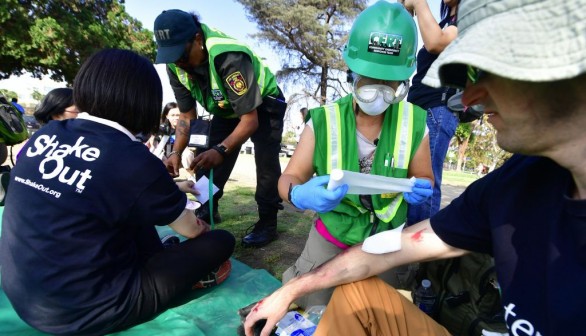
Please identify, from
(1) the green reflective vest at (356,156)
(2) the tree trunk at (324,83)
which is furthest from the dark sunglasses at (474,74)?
(2) the tree trunk at (324,83)

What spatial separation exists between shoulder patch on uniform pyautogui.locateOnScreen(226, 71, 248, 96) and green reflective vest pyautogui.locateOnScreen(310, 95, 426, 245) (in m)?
0.87

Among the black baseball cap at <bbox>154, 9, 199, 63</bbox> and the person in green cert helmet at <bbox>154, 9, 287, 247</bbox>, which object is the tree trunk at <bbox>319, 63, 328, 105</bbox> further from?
the black baseball cap at <bbox>154, 9, 199, 63</bbox>

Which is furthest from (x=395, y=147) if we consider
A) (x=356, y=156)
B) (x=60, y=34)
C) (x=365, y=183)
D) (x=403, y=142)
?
(x=60, y=34)

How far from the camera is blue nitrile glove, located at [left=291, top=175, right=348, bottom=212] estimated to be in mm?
1343

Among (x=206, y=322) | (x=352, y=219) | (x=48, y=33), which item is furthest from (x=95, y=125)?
(x=48, y=33)

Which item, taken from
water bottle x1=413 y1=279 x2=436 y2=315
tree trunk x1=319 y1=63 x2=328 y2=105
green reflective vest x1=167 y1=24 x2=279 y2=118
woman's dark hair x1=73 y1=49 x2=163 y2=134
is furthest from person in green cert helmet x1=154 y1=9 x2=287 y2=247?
tree trunk x1=319 y1=63 x2=328 y2=105

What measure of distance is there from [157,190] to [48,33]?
1440cm

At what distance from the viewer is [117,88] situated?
58.3 inches

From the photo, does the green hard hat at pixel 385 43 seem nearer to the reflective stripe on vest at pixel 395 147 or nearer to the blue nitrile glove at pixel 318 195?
the reflective stripe on vest at pixel 395 147

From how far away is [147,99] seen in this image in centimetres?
157

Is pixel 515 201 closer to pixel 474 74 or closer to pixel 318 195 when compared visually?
pixel 474 74

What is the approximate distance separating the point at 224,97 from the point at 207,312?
1547 millimetres

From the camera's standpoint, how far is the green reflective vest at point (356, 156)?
1.70 meters

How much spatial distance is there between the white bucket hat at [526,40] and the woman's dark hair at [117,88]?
1370 millimetres
